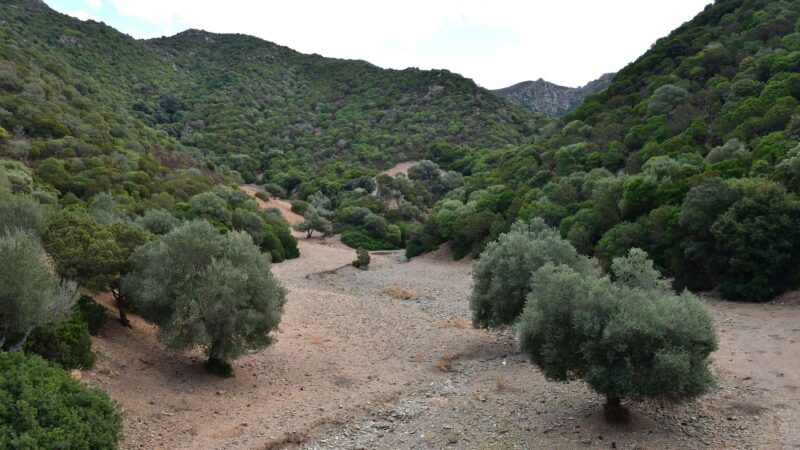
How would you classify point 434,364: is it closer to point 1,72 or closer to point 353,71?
point 1,72

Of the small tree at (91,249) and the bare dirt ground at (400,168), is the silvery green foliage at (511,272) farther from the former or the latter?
the bare dirt ground at (400,168)

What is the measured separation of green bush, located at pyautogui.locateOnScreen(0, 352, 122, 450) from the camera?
27.8ft

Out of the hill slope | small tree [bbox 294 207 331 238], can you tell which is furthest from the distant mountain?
small tree [bbox 294 207 331 238]

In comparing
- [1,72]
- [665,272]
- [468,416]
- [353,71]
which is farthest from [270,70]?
[468,416]

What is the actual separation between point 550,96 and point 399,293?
156 meters

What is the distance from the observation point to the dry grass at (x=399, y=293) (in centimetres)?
3045

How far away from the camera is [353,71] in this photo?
129875 millimetres

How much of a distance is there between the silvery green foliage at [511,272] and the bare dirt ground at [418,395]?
150 cm

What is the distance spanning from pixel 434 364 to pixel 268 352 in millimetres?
5766

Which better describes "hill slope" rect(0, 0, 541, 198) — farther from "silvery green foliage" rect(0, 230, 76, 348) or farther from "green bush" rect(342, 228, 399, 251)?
"silvery green foliage" rect(0, 230, 76, 348)

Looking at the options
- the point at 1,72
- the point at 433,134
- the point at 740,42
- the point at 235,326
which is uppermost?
the point at 740,42

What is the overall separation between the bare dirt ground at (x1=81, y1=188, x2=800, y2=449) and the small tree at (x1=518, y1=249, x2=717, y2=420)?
126 centimetres

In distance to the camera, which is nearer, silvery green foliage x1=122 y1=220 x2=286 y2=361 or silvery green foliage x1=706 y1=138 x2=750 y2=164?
silvery green foliage x1=122 y1=220 x2=286 y2=361

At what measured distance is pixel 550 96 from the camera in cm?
17162
